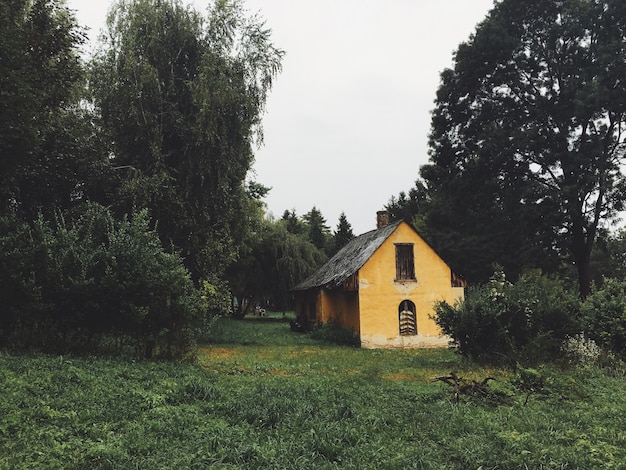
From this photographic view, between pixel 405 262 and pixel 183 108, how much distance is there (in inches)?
452

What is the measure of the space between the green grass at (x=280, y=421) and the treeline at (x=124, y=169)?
1637 millimetres

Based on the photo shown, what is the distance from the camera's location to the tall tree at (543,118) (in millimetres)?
24531

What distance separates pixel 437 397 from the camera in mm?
8945

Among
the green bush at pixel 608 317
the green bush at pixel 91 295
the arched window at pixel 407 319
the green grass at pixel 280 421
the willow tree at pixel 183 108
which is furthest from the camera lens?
the arched window at pixel 407 319

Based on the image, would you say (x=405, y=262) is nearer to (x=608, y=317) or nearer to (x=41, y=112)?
(x=608, y=317)

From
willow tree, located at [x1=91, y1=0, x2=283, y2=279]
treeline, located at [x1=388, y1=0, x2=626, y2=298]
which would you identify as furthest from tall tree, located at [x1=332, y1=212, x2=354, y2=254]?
willow tree, located at [x1=91, y1=0, x2=283, y2=279]

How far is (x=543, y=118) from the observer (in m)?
26.5

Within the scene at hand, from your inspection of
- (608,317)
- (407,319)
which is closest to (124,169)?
(407,319)

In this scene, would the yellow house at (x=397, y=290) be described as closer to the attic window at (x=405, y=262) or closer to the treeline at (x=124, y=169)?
the attic window at (x=405, y=262)

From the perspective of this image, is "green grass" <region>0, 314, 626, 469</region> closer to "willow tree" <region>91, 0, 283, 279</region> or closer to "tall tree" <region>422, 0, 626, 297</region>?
"willow tree" <region>91, 0, 283, 279</region>

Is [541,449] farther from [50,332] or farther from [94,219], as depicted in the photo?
[94,219]

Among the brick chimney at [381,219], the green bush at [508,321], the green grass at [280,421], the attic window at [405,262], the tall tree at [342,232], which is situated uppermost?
the tall tree at [342,232]

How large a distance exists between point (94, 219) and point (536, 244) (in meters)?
22.7

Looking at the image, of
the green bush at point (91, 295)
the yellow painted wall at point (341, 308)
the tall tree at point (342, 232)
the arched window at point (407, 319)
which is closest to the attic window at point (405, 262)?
the arched window at point (407, 319)
